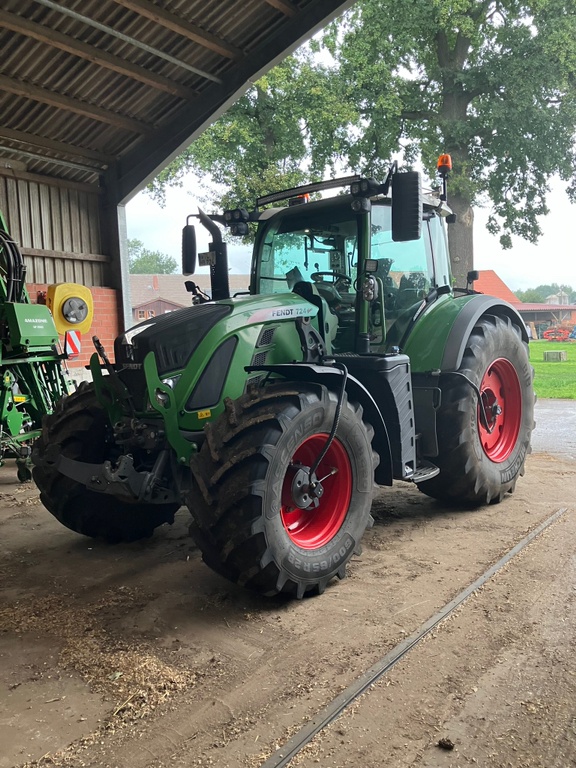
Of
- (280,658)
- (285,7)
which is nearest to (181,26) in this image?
(285,7)

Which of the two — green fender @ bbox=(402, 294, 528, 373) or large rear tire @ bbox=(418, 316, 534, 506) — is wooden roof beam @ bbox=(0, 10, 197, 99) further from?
large rear tire @ bbox=(418, 316, 534, 506)

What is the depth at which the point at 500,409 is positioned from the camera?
557cm

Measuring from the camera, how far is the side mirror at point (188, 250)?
5.11 metres

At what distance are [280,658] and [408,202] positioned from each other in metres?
2.62

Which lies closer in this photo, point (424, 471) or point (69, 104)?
point (424, 471)

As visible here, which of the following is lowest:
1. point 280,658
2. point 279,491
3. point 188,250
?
point 280,658

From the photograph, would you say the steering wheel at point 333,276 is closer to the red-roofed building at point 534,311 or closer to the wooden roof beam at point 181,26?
the wooden roof beam at point 181,26

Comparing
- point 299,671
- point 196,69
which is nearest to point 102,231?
point 196,69

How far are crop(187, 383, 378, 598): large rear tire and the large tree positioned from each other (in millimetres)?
12458

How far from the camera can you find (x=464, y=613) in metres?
3.34

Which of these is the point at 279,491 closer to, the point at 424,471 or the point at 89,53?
the point at 424,471

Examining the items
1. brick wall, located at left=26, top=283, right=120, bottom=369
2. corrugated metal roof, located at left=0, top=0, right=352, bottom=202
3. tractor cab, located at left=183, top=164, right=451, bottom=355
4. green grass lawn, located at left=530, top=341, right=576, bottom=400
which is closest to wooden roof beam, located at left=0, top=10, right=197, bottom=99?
corrugated metal roof, located at left=0, top=0, right=352, bottom=202

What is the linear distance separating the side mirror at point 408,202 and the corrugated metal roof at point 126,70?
4.34m

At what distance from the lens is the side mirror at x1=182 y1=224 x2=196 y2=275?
5.11 meters
